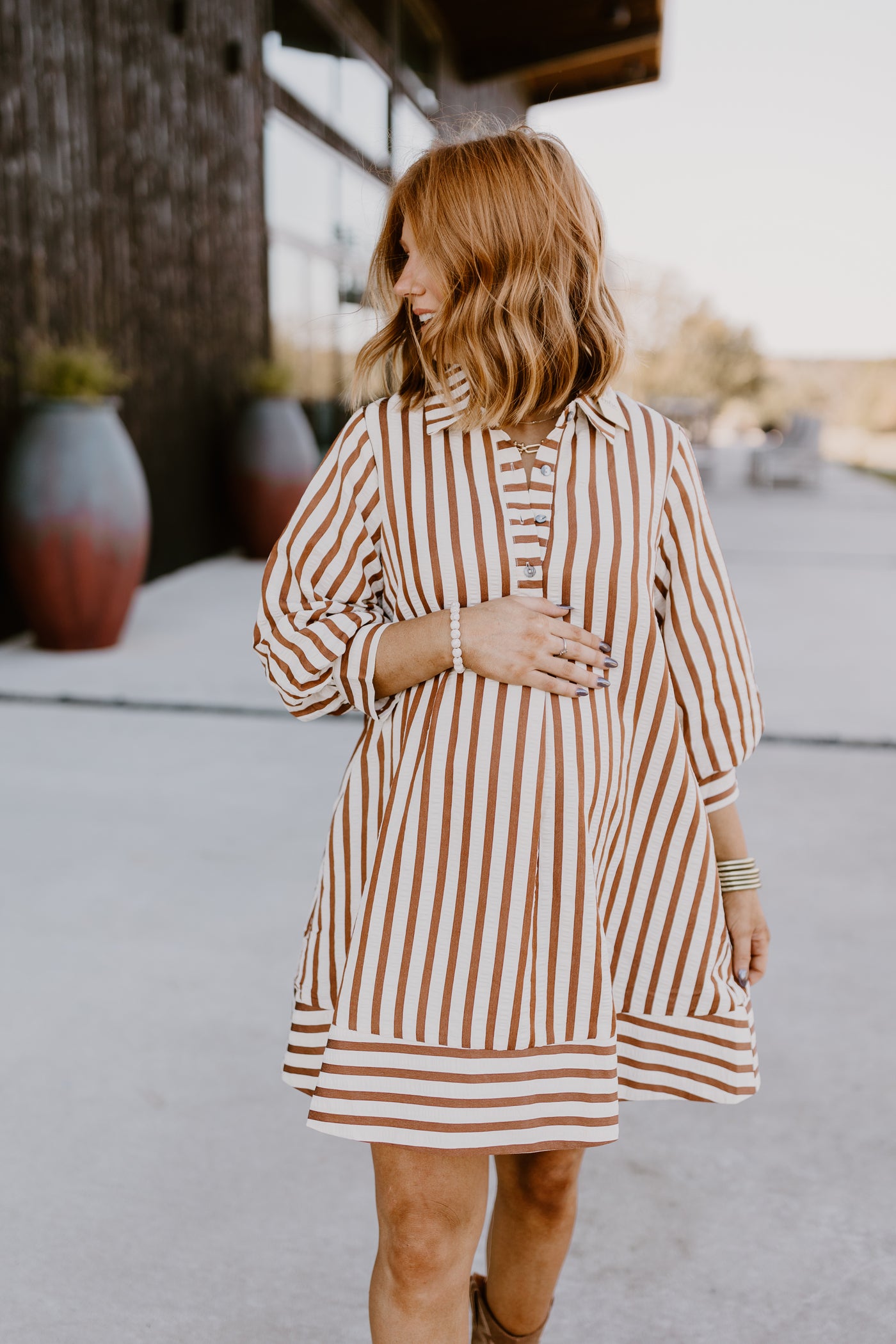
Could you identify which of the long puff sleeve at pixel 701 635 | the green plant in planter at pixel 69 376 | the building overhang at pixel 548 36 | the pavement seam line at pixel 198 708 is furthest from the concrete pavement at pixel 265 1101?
the building overhang at pixel 548 36

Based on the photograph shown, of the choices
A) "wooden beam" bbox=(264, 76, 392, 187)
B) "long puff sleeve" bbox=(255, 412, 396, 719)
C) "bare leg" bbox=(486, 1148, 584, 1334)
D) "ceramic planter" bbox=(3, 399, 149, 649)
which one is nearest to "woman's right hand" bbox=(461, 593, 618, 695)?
"long puff sleeve" bbox=(255, 412, 396, 719)

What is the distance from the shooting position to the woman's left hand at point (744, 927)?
4.18ft

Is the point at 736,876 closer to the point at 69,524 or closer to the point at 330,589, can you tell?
the point at 330,589

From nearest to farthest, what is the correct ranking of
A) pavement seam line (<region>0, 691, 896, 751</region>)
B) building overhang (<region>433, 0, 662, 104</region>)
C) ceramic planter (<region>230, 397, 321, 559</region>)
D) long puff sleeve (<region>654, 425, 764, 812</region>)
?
1. long puff sleeve (<region>654, 425, 764, 812</region>)
2. pavement seam line (<region>0, 691, 896, 751</region>)
3. ceramic planter (<region>230, 397, 321, 559</region>)
4. building overhang (<region>433, 0, 662, 104</region>)

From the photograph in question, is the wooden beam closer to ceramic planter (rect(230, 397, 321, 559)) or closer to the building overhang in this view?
ceramic planter (rect(230, 397, 321, 559))

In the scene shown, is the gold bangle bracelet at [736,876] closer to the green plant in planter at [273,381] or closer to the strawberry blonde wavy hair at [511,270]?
the strawberry blonde wavy hair at [511,270]

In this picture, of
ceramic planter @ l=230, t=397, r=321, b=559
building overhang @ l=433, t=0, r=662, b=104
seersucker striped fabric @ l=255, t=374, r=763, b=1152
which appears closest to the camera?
seersucker striped fabric @ l=255, t=374, r=763, b=1152

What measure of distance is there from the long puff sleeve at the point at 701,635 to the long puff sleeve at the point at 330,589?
29 cm

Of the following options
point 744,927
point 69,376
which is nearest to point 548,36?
point 69,376

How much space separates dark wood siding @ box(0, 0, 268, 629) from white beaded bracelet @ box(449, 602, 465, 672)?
5.15 m

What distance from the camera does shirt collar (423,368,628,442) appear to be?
3.66ft

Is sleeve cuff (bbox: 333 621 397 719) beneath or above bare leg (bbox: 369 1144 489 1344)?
above

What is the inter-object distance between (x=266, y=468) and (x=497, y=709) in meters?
7.53

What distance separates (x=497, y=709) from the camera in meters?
1.10
